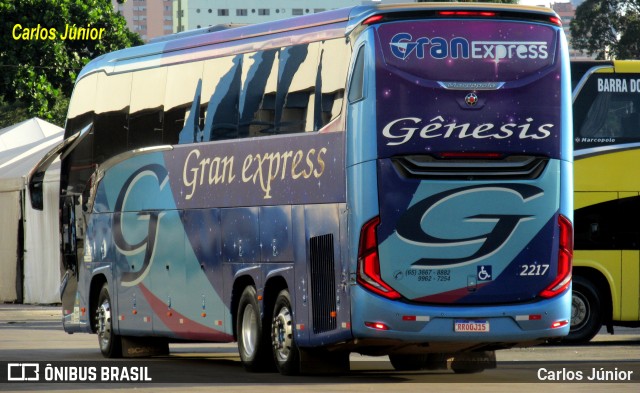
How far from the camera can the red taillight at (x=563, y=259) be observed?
15.8 metres

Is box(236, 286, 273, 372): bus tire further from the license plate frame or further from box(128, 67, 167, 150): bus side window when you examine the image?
box(128, 67, 167, 150): bus side window

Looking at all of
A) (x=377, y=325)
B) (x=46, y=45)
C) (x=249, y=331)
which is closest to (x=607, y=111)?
(x=249, y=331)

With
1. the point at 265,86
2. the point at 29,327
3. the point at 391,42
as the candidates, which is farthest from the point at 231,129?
the point at 29,327

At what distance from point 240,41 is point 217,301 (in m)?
2.84

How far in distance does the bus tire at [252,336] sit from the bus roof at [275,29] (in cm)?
267

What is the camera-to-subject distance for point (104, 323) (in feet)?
71.8

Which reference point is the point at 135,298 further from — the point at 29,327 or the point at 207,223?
the point at 29,327

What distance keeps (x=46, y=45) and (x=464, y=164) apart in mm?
35436

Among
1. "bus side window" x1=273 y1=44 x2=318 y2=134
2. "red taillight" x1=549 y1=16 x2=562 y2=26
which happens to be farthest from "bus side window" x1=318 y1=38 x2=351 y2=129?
"red taillight" x1=549 y1=16 x2=562 y2=26

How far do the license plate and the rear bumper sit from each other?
0.03 m

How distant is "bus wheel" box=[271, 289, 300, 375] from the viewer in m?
16.9

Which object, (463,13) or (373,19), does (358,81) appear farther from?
(463,13)

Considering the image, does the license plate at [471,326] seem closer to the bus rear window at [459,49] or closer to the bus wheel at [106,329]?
the bus rear window at [459,49]

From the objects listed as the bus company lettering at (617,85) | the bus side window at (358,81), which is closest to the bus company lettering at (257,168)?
the bus side window at (358,81)
